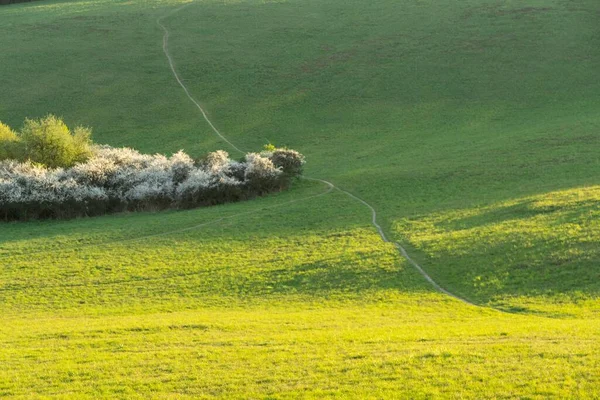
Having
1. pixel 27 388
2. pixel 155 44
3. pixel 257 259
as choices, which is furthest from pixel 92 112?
pixel 27 388

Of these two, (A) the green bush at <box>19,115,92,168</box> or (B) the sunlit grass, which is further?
(A) the green bush at <box>19,115,92,168</box>

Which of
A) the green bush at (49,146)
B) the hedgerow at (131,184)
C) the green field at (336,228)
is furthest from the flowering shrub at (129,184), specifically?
the green bush at (49,146)

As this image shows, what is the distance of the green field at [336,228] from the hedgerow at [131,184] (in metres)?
1.33

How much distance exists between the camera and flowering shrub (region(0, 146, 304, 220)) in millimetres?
33281

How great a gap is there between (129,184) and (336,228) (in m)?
12.7

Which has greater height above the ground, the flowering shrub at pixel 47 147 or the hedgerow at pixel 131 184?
the flowering shrub at pixel 47 147

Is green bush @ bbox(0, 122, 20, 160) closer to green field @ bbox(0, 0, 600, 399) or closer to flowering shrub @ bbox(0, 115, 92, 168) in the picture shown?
flowering shrub @ bbox(0, 115, 92, 168)

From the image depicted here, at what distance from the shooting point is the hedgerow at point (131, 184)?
109 ft

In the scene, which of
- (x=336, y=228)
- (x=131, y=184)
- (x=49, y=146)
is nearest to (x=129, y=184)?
(x=131, y=184)

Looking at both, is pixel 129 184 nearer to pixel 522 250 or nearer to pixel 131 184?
pixel 131 184

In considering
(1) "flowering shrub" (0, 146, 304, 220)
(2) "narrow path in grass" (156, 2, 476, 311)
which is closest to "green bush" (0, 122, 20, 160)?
(1) "flowering shrub" (0, 146, 304, 220)

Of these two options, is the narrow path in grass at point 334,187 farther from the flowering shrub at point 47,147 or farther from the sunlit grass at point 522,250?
the flowering shrub at point 47,147

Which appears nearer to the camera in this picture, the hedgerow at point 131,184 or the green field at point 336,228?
the green field at point 336,228

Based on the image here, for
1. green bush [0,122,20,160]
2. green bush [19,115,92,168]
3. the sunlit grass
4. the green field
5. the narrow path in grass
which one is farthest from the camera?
green bush [0,122,20,160]
